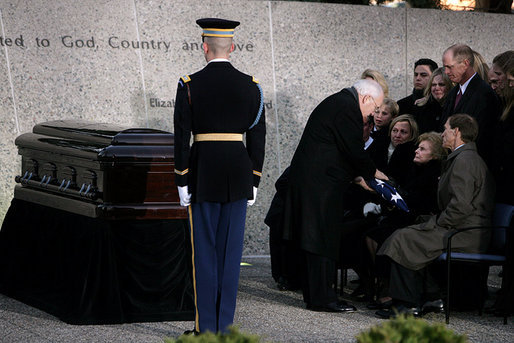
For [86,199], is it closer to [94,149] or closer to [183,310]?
[94,149]

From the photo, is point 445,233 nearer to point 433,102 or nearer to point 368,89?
point 368,89

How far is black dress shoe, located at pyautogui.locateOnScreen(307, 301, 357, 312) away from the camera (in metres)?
6.05

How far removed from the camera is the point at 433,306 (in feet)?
19.9

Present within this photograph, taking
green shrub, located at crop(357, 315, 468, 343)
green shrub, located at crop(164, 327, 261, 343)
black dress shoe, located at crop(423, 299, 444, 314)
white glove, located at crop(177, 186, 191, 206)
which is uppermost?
white glove, located at crop(177, 186, 191, 206)

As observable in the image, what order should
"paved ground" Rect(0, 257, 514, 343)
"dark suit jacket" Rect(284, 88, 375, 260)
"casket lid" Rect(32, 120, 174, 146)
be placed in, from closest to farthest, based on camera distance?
"paved ground" Rect(0, 257, 514, 343) < "casket lid" Rect(32, 120, 174, 146) < "dark suit jacket" Rect(284, 88, 375, 260)

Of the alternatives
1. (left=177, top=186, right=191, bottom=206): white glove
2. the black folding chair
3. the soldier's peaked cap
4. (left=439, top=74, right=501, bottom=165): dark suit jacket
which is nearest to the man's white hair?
(left=439, top=74, right=501, bottom=165): dark suit jacket

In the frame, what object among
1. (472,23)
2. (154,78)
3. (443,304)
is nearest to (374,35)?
(472,23)

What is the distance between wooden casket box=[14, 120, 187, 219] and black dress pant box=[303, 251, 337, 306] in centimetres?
102

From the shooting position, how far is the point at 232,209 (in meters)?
5.10

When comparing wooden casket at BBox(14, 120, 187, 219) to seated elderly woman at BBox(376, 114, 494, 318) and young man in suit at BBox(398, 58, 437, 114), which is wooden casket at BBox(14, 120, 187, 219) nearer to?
seated elderly woman at BBox(376, 114, 494, 318)

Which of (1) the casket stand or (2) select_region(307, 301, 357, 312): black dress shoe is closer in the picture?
(1) the casket stand

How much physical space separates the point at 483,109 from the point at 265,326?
247 cm

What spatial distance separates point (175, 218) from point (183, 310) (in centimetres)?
62

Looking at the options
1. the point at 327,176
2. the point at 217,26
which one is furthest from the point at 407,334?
the point at 327,176
